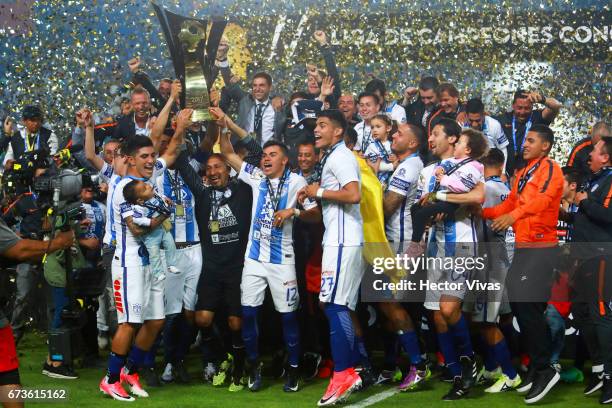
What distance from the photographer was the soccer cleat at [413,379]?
305 inches

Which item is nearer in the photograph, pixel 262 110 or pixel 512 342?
pixel 512 342

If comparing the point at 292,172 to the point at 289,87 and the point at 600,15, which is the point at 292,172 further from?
the point at 600,15

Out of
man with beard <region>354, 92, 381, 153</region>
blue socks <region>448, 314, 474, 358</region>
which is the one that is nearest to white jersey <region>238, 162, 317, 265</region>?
blue socks <region>448, 314, 474, 358</region>

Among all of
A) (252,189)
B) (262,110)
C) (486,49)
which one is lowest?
(252,189)

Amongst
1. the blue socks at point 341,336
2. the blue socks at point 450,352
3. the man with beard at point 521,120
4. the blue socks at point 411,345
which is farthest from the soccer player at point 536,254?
the man with beard at point 521,120

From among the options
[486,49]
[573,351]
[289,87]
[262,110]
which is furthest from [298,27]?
[573,351]

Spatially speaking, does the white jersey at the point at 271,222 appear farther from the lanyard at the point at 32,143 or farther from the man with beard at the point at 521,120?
the lanyard at the point at 32,143

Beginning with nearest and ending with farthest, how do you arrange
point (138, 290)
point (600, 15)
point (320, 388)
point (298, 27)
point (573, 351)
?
point (138, 290), point (320, 388), point (573, 351), point (600, 15), point (298, 27)

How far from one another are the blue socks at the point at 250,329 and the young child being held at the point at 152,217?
0.66 metres

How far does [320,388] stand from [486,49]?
705 cm

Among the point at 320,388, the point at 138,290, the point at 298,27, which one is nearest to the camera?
the point at 138,290

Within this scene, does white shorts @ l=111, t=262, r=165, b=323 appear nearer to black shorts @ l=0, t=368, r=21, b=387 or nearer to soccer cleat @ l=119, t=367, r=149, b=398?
soccer cleat @ l=119, t=367, r=149, b=398

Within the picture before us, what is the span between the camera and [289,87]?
13719 mm

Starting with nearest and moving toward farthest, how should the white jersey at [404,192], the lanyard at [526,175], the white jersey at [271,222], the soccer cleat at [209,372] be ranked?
the lanyard at [526,175] < the white jersey at [271,222] < the white jersey at [404,192] < the soccer cleat at [209,372]
